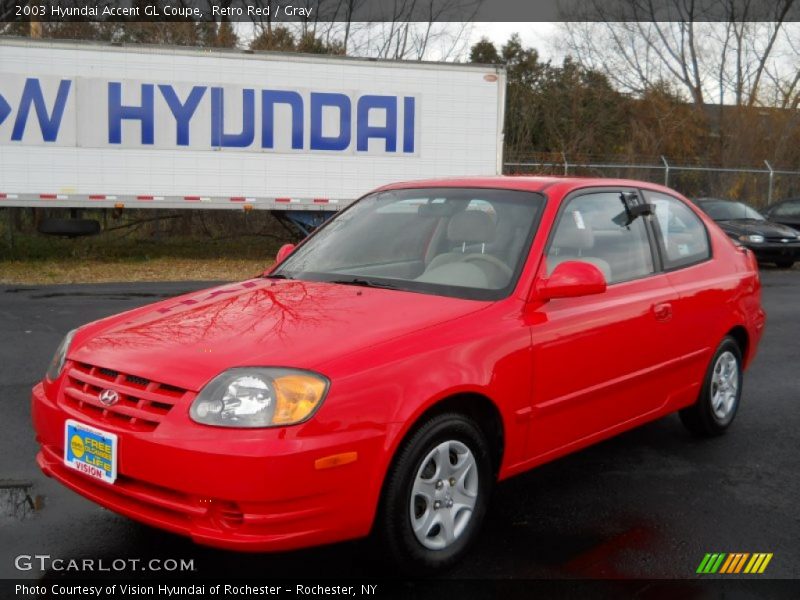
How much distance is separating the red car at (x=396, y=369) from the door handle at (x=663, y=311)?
2 centimetres

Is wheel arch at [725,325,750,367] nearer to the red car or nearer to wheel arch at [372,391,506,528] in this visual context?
the red car

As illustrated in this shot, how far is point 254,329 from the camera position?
10.9 ft

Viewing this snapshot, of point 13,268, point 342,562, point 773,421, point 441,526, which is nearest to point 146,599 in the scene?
point 342,562

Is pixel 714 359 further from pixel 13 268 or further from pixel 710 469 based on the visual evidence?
pixel 13 268

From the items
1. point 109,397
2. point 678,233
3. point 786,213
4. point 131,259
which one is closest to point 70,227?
point 131,259

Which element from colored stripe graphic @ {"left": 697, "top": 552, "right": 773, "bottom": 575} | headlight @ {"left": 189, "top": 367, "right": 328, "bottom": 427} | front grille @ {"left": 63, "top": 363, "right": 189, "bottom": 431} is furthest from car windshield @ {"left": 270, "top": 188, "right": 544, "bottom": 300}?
colored stripe graphic @ {"left": 697, "top": 552, "right": 773, "bottom": 575}

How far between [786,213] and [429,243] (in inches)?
660

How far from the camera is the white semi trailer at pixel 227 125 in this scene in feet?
48.3

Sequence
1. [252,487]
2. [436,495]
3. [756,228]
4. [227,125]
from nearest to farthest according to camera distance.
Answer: [252,487]
[436,495]
[227,125]
[756,228]

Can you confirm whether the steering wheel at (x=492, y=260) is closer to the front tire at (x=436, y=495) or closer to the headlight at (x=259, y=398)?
the front tire at (x=436, y=495)

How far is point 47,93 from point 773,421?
13.2 meters

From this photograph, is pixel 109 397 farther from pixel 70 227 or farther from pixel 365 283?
pixel 70 227

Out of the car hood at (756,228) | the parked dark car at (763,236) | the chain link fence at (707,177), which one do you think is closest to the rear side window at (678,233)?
the parked dark car at (763,236)

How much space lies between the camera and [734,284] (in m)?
5.17
